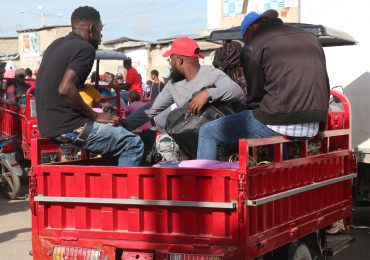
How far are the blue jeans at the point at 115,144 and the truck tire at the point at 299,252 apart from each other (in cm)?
137

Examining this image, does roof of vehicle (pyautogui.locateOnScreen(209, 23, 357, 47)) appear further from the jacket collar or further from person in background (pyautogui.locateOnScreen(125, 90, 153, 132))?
the jacket collar

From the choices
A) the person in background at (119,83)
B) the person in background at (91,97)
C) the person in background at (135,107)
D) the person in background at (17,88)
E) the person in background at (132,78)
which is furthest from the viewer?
the person in background at (119,83)

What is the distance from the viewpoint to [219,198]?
12.6 feet

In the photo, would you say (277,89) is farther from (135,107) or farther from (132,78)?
(132,78)

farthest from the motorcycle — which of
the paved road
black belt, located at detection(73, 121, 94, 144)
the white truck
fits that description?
black belt, located at detection(73, 121, 94, 144)

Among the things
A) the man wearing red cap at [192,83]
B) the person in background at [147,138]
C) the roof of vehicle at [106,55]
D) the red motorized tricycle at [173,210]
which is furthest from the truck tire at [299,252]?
the roof of vehicle at [106,55]

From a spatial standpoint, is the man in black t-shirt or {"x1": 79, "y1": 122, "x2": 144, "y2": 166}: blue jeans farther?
{"x1": 79, "y1": 122, "x2": 144, "y2": 166}: blue jeans

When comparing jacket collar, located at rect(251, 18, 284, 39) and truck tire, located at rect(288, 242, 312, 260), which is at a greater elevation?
jacket collar, located at rect(251, 18, 284, 39)

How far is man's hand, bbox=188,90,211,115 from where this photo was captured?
4770 millimetres

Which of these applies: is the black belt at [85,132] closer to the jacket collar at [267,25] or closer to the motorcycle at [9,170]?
the jacket collar at [267,25]

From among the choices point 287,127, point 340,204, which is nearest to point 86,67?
point 287,127

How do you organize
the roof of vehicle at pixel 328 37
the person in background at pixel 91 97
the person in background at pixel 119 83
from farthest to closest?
1. the person in background at pixel 119 83
2. the roof of vehicle at pixel 328 37
3. the person in background at pixel 91 97

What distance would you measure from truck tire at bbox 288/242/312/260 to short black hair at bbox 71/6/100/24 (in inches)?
94.0

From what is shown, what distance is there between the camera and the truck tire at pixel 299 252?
4.50 metres
